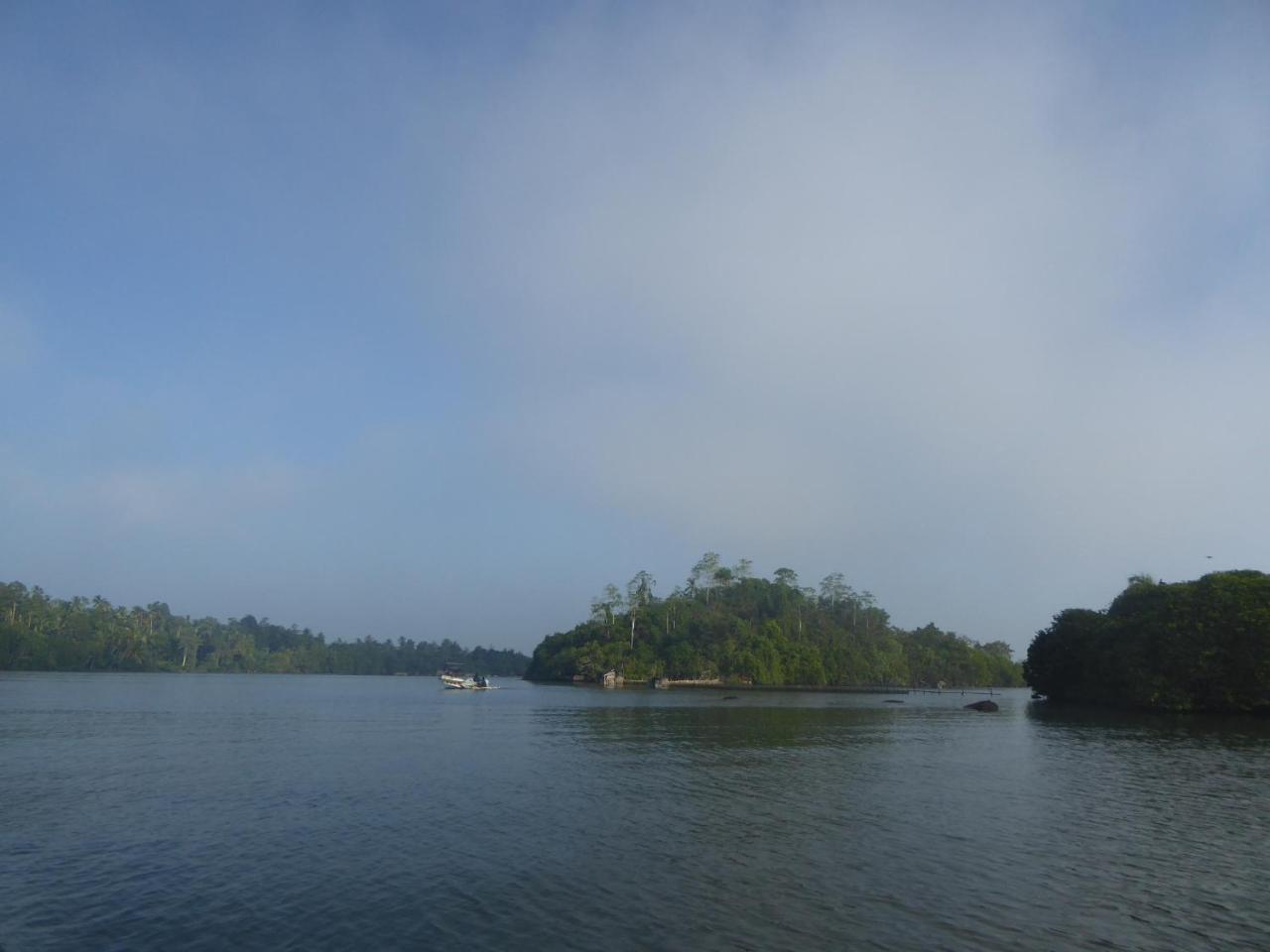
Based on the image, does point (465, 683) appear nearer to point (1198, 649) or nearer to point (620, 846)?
point (1198, 649)

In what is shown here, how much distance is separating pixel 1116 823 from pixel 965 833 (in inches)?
287

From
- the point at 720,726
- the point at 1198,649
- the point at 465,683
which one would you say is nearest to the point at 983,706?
the point at 1198,649

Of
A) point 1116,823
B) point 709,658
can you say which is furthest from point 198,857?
point 709,658

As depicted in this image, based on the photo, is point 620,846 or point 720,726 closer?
point 620,846

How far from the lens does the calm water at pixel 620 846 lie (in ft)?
62.2

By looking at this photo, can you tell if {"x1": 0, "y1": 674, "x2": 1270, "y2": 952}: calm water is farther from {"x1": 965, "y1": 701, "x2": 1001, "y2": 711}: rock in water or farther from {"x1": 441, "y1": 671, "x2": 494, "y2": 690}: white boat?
{"x1": 441, "y1": 671, "x2": 494, "y2": 690}: white boat

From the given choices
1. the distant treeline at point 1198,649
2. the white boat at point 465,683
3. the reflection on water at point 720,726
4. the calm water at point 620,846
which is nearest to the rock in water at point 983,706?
the distant treeline at point 1198,649

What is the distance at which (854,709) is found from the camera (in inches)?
4109

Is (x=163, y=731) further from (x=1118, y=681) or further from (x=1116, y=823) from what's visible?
(x=1118, y=681)

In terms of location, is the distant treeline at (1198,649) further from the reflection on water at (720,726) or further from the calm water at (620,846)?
the calm water at (620,846)

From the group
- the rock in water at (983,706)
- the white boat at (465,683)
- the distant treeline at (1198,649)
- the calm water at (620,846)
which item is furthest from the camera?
the white boat at (465,683)

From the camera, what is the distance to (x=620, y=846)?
26.5 metres

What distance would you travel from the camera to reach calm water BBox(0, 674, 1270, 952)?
747 inches

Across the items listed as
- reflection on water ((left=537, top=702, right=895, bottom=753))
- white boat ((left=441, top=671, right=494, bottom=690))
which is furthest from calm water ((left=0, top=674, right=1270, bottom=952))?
white boat ((left=441, top=671, right=494, bottom=690))
